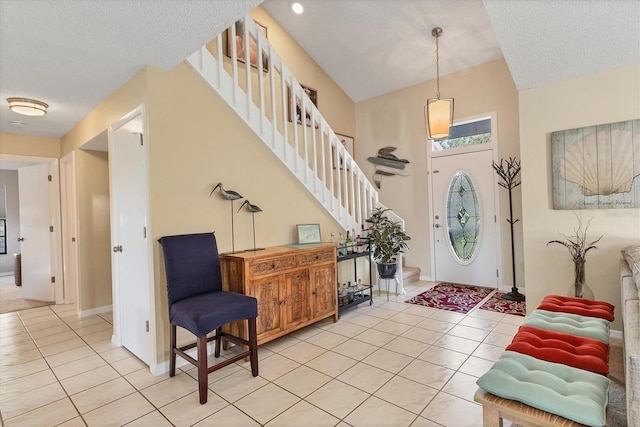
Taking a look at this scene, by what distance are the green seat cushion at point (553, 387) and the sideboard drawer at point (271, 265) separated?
191cm

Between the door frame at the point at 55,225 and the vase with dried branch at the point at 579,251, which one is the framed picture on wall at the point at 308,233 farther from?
the door frame at the point at 55,225

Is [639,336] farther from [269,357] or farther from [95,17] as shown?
[95,17]

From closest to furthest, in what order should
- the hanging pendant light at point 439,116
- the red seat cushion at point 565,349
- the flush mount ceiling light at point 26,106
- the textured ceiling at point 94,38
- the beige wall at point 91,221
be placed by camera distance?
the red seat cushion at point 565,349, the textured ceiling at point 94,38, the flush mount ceiling light at point 26,106, the hanging pendant light at point 439,116, the beige wall at point 91,221

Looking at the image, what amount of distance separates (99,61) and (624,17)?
394cm

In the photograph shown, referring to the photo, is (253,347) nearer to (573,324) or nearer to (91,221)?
(573,324)

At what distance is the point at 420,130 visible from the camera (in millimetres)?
5402

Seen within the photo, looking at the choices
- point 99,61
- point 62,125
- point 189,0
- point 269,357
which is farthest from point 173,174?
point 62,125

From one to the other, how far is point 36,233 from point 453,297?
625cm

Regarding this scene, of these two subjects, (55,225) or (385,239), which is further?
(55,225)

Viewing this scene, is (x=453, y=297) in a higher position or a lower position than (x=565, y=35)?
lower

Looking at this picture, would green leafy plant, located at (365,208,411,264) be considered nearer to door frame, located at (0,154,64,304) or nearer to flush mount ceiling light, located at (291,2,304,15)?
flush mount ceiling light, located at (291,2,304,15)

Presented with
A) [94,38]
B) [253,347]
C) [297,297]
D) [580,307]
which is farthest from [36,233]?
[580,307]

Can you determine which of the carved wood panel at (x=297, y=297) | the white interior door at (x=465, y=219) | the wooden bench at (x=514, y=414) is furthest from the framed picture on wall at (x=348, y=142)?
the wooden bench at (x=514, y=414)

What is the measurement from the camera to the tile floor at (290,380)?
2.01 meters
